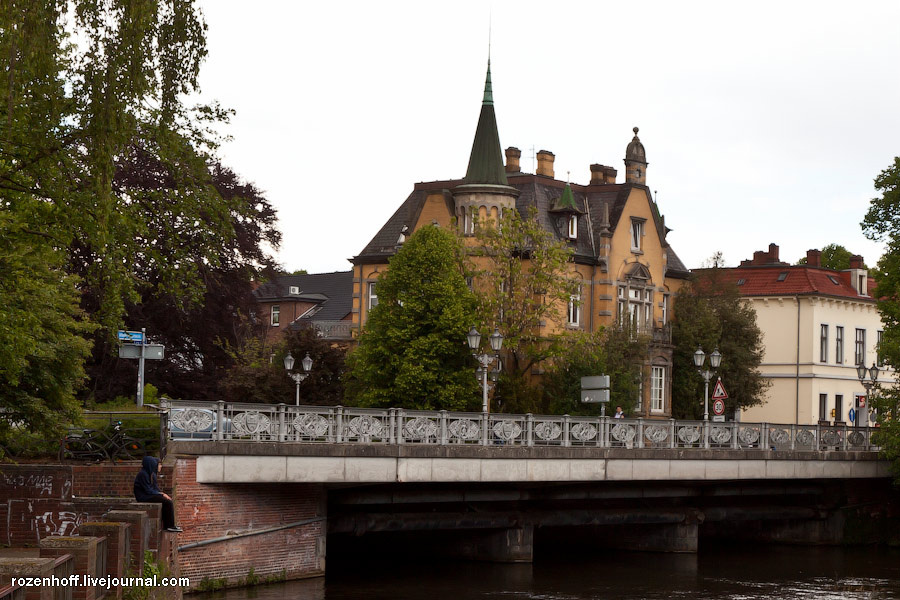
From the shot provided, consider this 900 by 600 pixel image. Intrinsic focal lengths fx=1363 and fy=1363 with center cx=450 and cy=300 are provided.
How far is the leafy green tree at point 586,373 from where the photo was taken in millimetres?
49000

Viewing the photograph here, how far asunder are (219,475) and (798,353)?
4889 cm

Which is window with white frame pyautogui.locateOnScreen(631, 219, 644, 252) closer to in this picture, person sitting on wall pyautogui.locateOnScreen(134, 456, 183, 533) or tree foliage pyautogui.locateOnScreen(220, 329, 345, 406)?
tree foliage pyautogui.locateOnScreen(220, 329, 345, 406)

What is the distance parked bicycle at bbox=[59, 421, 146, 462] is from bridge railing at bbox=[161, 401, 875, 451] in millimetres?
1019

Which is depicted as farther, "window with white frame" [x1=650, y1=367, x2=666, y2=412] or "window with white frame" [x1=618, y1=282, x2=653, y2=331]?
"window with white frame" [x1=618, y1=282, x2=653, y2=331]

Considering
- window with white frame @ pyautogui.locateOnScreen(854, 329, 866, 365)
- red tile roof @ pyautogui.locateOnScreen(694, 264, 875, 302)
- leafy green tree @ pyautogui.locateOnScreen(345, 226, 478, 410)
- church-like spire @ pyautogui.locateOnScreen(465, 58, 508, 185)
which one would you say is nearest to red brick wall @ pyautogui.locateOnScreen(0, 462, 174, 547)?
leafy green tree @ pyautogui.locateOnScreen(345, 226, 478, 410)

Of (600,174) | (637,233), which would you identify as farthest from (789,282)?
(637,233)

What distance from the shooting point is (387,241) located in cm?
6047

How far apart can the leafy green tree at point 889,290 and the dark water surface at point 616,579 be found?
3.90m

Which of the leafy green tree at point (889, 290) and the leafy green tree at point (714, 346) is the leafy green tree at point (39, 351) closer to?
the leafy green tree at point (889, 290)

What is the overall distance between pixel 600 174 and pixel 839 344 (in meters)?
17.1

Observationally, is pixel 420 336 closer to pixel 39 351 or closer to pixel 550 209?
pixel 550 209

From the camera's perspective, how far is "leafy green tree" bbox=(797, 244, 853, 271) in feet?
307

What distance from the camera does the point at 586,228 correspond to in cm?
5947

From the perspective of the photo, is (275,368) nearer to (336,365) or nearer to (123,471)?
(336,365)
